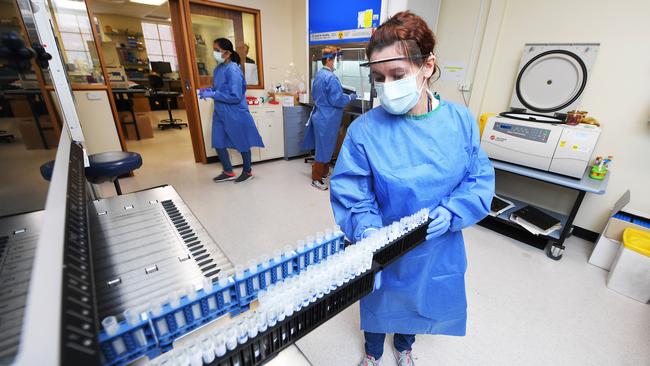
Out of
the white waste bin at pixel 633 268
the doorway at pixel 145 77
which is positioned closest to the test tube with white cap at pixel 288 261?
the white waste bin at pixel 633 268

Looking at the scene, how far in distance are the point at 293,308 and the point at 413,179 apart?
555mm

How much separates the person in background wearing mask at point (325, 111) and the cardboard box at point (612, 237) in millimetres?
2473

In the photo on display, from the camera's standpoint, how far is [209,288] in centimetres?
54

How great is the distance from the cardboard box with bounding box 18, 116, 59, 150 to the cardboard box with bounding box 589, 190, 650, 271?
349cm

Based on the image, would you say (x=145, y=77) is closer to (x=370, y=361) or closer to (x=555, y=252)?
(x=370, y=361)

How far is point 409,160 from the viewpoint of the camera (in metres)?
0.92

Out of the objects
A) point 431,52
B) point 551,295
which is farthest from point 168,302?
point 551,295

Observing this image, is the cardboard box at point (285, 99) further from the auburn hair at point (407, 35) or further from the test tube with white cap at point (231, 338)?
the test tube with white cap at point (231, 338)

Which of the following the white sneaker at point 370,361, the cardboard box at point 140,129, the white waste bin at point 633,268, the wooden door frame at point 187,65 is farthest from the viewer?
the cardboard box at point 140,129

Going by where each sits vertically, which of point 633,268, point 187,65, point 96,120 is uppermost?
point 187,65

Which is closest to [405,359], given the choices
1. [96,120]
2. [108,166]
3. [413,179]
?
[413,179]

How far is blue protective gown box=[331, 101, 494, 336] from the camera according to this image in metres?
0.91

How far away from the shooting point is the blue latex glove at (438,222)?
880mm

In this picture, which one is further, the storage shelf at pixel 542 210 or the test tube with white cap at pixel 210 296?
the storage shelf at pixel 542 210
